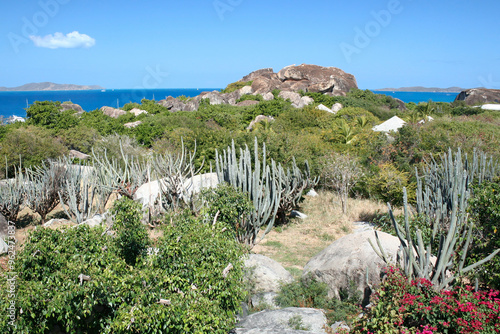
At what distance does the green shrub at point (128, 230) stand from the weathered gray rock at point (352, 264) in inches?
132

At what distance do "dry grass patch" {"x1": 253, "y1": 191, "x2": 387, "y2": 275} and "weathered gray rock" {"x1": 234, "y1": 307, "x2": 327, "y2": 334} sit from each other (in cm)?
228

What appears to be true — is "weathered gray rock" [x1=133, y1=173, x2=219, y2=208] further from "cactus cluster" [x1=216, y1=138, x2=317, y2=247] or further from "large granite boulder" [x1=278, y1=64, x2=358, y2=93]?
"large granite boulder" [x1=278, y1=64, x2=358, y2=93]

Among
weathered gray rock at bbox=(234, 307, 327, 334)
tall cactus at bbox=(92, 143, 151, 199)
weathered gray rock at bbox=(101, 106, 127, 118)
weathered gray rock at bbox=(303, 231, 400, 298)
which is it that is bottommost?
weathered gray rock at bbox=(234, 307, 327, 334)

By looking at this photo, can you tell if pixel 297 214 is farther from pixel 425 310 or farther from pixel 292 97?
pixel 292 97

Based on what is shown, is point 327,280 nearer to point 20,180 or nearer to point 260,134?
point 260,134

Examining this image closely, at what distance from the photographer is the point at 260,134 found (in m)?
13.4

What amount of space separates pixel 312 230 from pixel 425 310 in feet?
22.5

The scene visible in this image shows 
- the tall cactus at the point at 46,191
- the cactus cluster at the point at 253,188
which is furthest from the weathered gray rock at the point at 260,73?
the cactus cluster at the point at 253,188

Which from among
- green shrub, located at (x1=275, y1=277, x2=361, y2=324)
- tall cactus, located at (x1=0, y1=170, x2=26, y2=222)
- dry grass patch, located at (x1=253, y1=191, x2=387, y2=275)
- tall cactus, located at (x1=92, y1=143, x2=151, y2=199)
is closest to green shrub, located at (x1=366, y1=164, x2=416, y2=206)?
dry grass patch, located at (x1=253, y1=191, x2=387, y2=275)

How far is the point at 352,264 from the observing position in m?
Result: 6.86

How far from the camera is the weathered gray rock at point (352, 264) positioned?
21.9 feet

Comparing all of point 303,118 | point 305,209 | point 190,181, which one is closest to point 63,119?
point 303,118

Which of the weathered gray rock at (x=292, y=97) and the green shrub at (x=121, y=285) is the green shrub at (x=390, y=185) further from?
the weathered gray rock at (x=292, y=97)

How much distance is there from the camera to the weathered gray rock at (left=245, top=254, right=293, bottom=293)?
7184 mm
